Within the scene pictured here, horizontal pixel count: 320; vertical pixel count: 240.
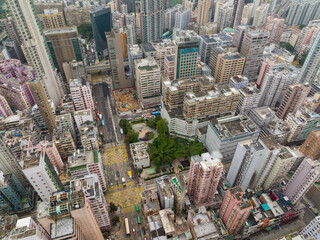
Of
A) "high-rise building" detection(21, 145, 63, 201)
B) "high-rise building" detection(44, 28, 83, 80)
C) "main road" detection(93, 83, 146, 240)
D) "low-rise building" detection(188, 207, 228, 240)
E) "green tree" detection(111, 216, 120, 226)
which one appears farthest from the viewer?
"high-rise building" detection(44, 28, 83, 80)

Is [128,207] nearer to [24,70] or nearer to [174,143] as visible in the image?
[174,143]

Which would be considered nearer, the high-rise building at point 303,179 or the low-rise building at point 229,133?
the high-rise building at point 303,179

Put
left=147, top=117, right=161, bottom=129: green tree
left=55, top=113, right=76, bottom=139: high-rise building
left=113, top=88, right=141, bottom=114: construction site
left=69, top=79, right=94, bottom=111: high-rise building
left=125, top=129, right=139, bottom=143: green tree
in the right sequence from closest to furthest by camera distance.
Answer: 1. left=55, top=113, right=76, bottom=139: high-rise building
2. left=125, top=129, right=139, bottom=143: green tree
3. left=69, top=79, right=94, bottom=111: high-rise building
4. left=147, top=117, right=161, bottom=129: green tree
5. left=113, top=88, right=141, bottom=114: construction site

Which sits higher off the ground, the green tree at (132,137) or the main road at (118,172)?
the green tree at (132,137)

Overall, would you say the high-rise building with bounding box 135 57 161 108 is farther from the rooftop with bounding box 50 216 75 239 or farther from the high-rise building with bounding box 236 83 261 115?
the rooftop with bounding box 50 216 75 239

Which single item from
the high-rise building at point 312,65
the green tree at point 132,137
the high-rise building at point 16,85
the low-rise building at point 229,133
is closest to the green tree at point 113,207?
the green tree at point 132,137

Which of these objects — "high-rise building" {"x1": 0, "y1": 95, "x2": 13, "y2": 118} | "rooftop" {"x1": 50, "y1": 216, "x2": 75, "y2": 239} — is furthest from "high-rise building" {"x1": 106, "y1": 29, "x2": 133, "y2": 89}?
"rooftop" {"x1": 50, "y1": 216, "x2": 75, "y2": 239}

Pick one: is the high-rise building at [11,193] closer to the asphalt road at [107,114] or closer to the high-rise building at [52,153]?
the high-rise building at [52,153]
